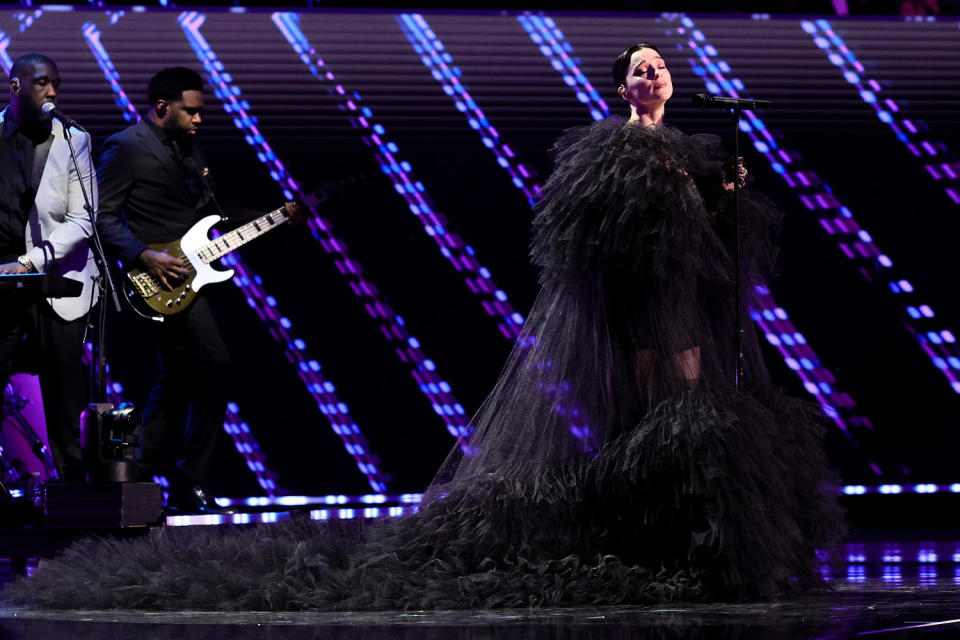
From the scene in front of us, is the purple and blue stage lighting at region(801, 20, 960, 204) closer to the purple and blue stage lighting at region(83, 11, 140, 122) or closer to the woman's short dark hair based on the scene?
the woman's short dark hair

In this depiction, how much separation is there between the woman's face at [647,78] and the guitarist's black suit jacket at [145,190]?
222cm

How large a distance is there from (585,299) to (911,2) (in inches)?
139

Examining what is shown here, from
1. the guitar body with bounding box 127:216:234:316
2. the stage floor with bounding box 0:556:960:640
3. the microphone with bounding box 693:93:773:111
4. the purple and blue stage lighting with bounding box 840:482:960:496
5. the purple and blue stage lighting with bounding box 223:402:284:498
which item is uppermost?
the guitar body with bounding box 127:216:234:316

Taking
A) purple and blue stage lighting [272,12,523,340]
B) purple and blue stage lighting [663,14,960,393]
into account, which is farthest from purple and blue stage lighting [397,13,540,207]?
purple and blue stage lighting [663,14,960,393]

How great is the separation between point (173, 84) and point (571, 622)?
3040 millimetres

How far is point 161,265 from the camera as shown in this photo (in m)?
4.41

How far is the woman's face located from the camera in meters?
2.88

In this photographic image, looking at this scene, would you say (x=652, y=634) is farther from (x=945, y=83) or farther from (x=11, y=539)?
(x=945, y=83)

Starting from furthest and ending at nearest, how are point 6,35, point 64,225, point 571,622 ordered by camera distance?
point 6,35
point 64,225
point 571,622

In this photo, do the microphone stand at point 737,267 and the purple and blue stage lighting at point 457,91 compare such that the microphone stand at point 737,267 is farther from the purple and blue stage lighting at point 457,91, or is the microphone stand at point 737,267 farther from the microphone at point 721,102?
the purple and blue stage lighting at point 457,91

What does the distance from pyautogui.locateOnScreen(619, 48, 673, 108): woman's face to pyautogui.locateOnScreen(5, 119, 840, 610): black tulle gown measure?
132 millimetres

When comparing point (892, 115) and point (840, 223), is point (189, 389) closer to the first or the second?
point (840, 223)

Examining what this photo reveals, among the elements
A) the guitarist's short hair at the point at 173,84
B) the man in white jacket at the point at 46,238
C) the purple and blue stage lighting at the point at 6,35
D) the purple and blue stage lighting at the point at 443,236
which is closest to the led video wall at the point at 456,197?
the purple and blue stage lighting at the point at 443,236

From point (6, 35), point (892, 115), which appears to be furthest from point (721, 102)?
point (6, 35)
